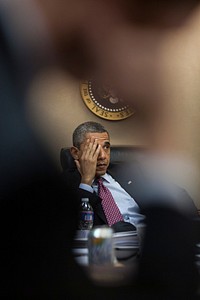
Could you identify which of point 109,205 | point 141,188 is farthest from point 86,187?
point 141,188

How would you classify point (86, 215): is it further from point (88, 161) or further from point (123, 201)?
point (123, 201)

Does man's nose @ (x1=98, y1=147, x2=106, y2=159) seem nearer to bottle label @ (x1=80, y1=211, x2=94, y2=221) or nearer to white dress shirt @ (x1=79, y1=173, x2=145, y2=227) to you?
white dress shirt @ (x1=79, y1=173, x2=145, y2=227)

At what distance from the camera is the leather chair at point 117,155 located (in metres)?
2.74

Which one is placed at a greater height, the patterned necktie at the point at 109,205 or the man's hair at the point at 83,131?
the man's hair at the point at 83,131

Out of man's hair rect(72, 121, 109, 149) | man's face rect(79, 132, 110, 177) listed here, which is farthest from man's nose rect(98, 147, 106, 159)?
man's hair rect(72, 121, 109, 149)

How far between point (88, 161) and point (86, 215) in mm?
444

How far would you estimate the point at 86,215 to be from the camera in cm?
209

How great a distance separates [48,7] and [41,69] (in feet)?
1.26

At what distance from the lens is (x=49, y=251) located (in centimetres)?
169

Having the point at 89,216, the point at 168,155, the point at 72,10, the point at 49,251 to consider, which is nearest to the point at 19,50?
the point at 72,10

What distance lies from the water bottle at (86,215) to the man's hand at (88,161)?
16 cm

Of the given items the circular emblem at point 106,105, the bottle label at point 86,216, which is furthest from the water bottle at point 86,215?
the circular emblem at point 106,105

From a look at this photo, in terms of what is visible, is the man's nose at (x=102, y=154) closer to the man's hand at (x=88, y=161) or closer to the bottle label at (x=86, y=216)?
the man's hand at (x=88, y=161)

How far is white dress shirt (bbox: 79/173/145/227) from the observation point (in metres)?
2.49
